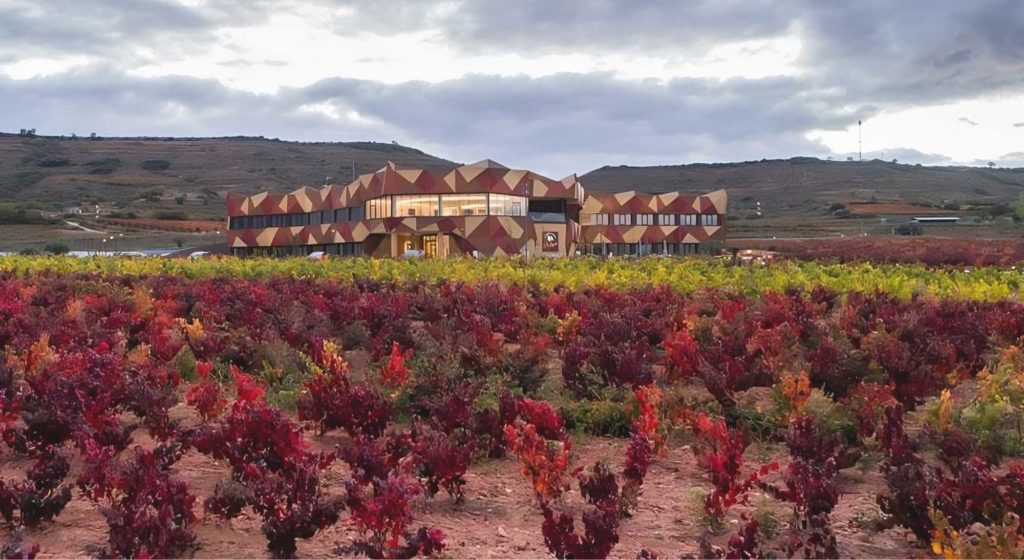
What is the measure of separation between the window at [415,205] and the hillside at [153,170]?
63.4 metres

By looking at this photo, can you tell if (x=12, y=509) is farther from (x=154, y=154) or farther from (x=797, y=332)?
(x=154, y=154)

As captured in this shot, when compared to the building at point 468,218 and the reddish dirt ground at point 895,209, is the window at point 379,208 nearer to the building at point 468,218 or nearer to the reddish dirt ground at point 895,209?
the building at point 468,218

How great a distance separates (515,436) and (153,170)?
171180 millimetres

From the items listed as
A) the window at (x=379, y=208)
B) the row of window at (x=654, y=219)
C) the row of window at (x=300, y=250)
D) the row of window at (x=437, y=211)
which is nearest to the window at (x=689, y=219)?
the row of window at (x=654, y=219)

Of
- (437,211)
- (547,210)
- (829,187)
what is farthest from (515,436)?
(829,187)

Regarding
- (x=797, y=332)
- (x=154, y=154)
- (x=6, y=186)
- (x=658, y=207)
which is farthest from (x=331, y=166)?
(x=797, y=332)

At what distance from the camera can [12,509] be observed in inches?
189

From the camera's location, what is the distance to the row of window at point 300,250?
70.1m

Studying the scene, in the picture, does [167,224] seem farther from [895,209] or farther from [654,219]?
[895,209]

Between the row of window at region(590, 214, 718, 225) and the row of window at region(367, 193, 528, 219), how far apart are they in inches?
831

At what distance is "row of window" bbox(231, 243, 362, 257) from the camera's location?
7012 centimetres

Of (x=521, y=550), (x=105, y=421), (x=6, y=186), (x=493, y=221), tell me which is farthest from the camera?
(x=6, y=186)

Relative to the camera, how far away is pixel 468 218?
63.2 m

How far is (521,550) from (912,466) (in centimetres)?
224
